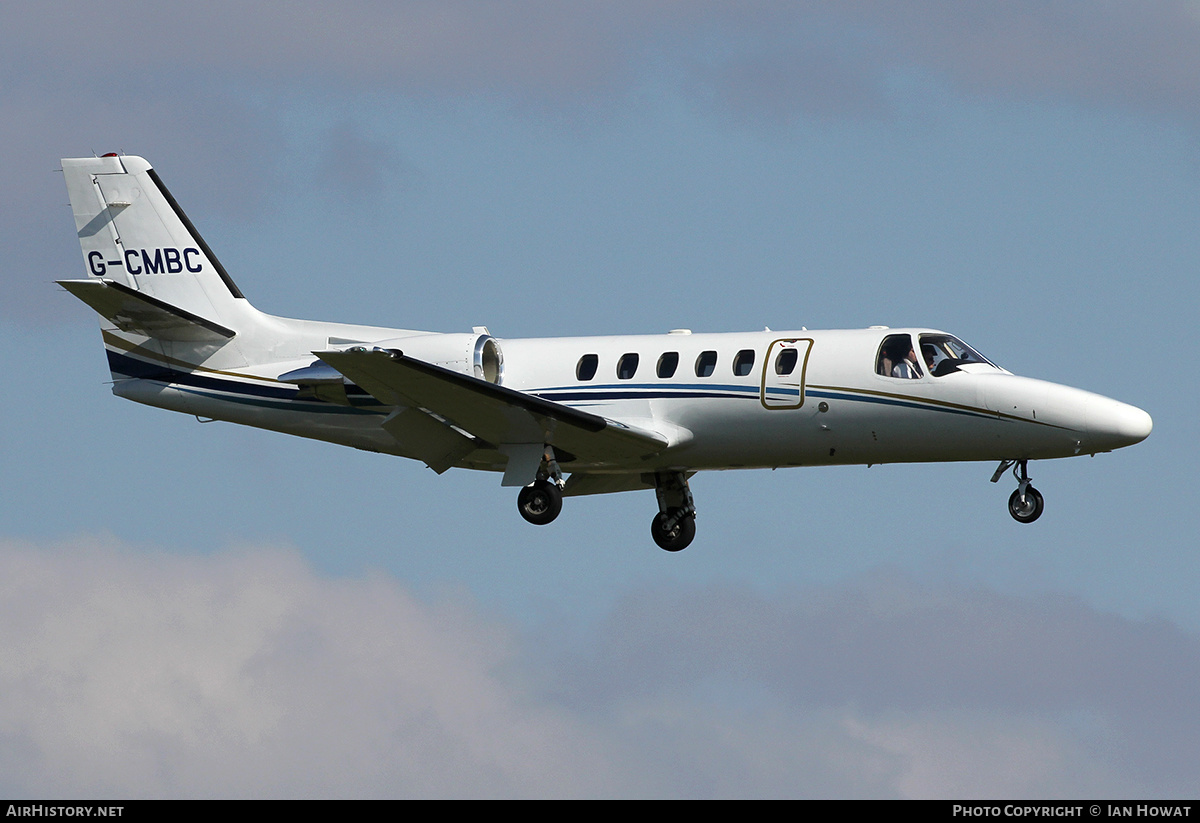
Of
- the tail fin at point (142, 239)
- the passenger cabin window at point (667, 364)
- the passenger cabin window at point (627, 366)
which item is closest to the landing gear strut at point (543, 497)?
the passenger cabin window at point (627, 366)

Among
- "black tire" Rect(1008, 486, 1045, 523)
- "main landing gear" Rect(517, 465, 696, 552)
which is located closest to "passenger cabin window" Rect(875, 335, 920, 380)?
"black tire" Rect(1008, 486, 1045, 523)

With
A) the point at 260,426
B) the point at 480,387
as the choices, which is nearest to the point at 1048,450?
the point at 480,387

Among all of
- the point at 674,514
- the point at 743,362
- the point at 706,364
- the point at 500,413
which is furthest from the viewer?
the point at 674,514

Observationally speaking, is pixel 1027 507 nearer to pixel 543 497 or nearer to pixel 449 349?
pixel 543 497

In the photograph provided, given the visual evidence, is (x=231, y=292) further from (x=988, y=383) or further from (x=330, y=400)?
(x=988, y=383)

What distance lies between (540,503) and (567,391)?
192 cm

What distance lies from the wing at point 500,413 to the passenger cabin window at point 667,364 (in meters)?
1.11

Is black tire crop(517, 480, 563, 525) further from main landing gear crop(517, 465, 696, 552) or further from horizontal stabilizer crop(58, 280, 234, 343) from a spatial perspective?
horizontal stabilizer crop(58, 280, 234, 343)

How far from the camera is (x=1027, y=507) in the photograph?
28.8 meters

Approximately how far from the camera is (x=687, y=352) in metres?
30.0

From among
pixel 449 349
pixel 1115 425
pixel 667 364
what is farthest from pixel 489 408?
pixel 1115 425
